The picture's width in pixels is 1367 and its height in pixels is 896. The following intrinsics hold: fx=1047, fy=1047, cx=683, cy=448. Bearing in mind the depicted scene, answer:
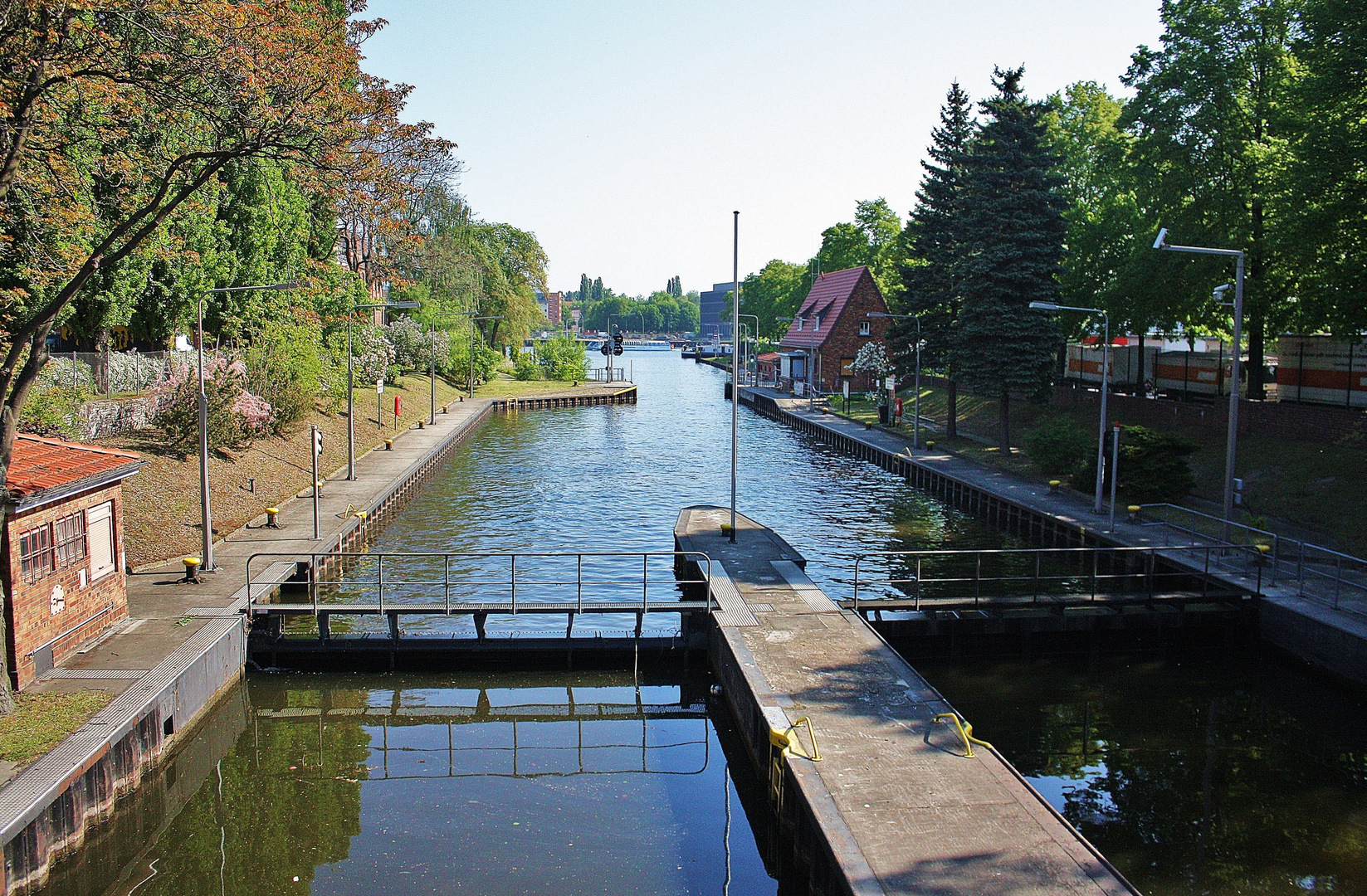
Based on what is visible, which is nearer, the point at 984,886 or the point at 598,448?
the point at 984,886

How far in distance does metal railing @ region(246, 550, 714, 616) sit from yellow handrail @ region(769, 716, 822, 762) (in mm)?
6165

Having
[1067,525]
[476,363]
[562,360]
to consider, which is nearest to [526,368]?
[562,360]

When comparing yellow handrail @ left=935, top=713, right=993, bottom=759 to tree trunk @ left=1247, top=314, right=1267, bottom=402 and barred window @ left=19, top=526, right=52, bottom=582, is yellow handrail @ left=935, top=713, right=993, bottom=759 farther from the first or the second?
tree trunk @ left=1247, top=314, right=1267, bottom=402

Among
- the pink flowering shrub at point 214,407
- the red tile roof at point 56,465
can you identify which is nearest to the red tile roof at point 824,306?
the pink flowering shrub at point 214,407

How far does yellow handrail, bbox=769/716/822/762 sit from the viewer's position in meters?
12.9

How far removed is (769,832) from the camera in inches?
538

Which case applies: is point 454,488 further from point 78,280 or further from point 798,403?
point 798,403

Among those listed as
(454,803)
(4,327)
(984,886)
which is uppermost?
(4,327)

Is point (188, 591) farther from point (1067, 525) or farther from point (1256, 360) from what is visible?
point (1256, 360)

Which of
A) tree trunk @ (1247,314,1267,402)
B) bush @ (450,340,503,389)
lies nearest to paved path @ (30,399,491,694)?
tree trunk @ (1247,314,1267,402)

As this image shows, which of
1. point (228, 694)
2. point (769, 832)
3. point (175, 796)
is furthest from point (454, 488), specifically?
point (769, 832)

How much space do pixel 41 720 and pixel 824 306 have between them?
6697 centimetres

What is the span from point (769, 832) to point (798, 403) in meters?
57.8

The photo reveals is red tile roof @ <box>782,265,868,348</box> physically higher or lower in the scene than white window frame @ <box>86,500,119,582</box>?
higher
